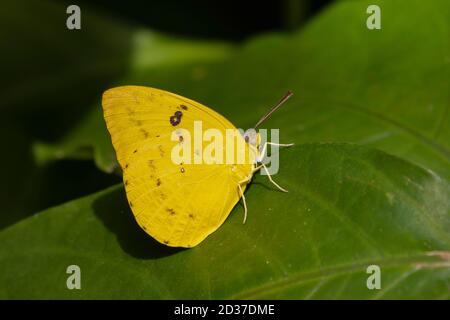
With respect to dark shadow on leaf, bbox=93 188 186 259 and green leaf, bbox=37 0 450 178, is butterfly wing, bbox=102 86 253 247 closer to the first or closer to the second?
dark shadow on leaf, bbox=93 188 186 259

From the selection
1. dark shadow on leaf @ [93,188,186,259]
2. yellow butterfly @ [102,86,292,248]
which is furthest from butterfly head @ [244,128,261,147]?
dark shadow on leaf @ [93,188,186,259]

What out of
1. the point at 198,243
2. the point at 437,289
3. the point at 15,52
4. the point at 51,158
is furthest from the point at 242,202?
the point at 15,52

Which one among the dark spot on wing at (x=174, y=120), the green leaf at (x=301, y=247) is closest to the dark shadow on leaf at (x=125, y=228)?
the green leaf at (x=301, y=247)

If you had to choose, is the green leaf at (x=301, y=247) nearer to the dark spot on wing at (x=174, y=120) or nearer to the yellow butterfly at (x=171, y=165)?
the yellow butterfly at (x=171, y=165)

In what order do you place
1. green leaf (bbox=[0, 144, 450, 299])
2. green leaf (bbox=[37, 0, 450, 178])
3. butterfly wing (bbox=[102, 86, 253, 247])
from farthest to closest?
green leaf (bbox=[37, 0, 450, 178]), butterfly wing (bbox=[102, 86, 253, 247]), green leaf (bbox=[0, 144, 450, 299])

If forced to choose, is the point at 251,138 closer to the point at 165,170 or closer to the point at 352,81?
the point at 165,170

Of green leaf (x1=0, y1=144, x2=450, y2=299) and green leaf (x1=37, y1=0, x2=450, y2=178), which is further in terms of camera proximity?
green leaf (x1=37, y1=0, x2=450, y2=178)
